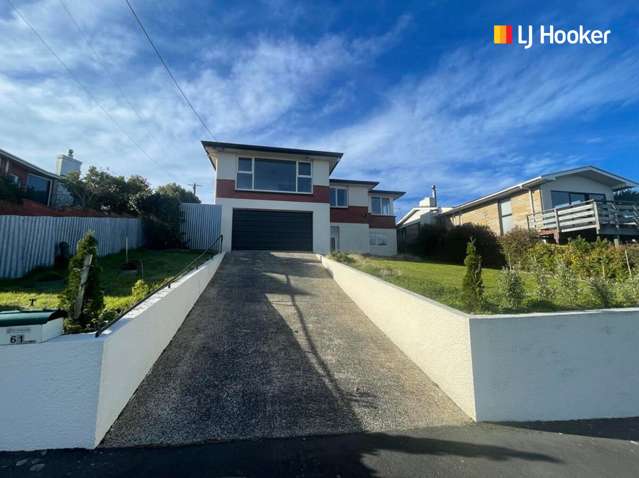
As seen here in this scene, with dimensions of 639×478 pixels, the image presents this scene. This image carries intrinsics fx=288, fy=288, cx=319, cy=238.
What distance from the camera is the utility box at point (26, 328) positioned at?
272cm

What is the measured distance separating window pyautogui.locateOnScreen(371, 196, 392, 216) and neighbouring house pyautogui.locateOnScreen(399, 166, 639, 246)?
582cm

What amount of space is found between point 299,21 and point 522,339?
9441 millimetres

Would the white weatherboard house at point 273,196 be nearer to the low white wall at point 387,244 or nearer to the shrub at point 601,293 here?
the low white wall at point 387,244

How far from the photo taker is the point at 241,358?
4.50 metres

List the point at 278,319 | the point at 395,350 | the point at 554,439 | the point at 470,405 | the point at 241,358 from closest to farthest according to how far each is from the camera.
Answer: the point at 554,439 < the point at 470,405 < the point at 241,358 < the point at 395,350 < the point at 278,319

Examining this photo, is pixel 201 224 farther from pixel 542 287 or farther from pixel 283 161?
pixel 542 287

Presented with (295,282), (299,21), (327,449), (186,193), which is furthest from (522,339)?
(186,193)

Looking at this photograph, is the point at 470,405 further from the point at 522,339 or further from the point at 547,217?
A: the point at 547,217

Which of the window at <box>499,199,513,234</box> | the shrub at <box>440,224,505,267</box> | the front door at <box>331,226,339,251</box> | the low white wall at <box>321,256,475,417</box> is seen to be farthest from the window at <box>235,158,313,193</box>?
the window at <box>499,199,513,234</box>

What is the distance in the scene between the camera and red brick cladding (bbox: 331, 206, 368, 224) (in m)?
→ 20.8

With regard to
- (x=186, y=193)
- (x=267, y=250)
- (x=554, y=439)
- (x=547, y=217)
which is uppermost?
(x=186, y=193)

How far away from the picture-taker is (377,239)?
2238 cm

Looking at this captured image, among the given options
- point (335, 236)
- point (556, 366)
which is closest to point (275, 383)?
point (556, 366)

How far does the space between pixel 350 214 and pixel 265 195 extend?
790 cm
